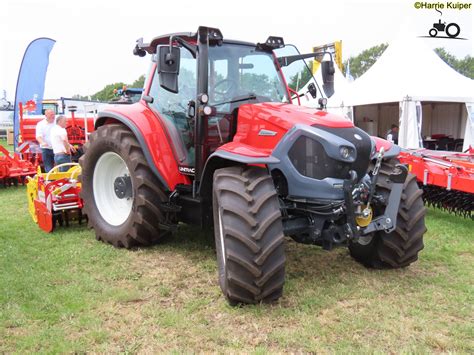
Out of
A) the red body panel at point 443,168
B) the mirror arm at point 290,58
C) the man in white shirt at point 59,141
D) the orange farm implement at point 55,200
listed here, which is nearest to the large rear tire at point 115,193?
the orange farm implement at point 55,200

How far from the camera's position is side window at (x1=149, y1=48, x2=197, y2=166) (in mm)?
4125

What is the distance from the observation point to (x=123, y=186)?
470 centimetres

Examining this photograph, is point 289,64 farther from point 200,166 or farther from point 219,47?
point 200,166

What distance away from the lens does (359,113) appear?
1645 centimetres

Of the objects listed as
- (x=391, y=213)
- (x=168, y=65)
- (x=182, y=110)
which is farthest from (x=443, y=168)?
(x=168, y=65)

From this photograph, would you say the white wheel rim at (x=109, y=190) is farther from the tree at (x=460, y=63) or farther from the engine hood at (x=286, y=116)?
the tree at (x=460, y=63)

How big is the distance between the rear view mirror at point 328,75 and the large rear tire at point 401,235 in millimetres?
1044

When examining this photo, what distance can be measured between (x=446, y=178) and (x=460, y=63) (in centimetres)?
5044

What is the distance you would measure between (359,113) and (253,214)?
14469mm

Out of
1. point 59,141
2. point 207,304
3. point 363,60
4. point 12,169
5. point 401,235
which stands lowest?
point 207,304

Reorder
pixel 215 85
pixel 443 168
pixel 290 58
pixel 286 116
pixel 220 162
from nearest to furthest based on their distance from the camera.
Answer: pixel 286 116 → pixel 220 162 → pixel 215 85 → pixel 290 58 → pixel 443 168

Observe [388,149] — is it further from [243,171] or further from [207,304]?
[207,304]

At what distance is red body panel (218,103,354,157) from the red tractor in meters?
0.01

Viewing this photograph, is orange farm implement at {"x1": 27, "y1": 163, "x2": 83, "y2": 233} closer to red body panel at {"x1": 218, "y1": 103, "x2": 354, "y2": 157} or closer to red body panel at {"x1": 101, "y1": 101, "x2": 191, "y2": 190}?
red body panel at {"x1": 101, "y1": 101, "x2": 191, "y2": 190}
